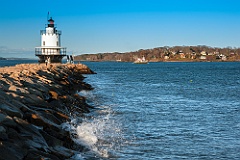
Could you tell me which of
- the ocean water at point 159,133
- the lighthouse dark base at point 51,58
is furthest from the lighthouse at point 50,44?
the ocean water at point 159,133

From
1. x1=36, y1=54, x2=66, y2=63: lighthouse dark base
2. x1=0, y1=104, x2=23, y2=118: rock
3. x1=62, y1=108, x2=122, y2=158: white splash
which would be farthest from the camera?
x1=36, y1=54, x2=66, y2=63: lighthouse dark base

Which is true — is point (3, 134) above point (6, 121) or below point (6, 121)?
below

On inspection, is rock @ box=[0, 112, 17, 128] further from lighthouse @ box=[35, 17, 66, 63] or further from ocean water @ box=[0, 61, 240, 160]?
lighthouse @ box=[35, 17, 66, 63]

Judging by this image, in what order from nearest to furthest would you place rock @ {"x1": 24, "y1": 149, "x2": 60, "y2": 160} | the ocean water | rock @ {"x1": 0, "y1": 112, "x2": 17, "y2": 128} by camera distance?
rock @ {"x1": 24, "y1": 149, "x2": 60, "y2": 160} < rock @ {"x1": 0, "y1": 112, "x2": 17, "y2": 128} < the ocean water

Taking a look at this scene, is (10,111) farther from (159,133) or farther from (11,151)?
(159,133)

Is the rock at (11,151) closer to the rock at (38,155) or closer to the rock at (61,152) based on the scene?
the rock at (38,155)

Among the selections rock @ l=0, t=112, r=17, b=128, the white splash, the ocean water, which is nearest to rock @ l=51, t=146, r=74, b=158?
the ocean water

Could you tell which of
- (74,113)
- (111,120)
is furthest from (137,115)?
(74,113)

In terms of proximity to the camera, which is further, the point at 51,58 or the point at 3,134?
the point at 51,58

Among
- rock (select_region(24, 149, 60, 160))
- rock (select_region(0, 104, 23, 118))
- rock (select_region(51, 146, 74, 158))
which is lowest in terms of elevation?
rock (select_region(51, 146, 74, 158))

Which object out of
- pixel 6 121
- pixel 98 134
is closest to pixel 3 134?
pixel 6 121

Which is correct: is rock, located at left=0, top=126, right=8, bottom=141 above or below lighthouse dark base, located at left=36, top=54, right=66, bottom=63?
below

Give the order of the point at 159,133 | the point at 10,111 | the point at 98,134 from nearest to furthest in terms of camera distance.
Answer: the point at 10,111 < the point at 98,134 < the point at 159,133

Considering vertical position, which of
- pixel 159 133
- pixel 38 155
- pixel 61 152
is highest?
pixel 38 155
